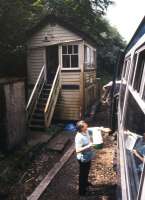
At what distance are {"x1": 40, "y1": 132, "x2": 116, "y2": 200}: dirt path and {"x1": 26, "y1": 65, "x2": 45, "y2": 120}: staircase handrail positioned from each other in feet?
14.4

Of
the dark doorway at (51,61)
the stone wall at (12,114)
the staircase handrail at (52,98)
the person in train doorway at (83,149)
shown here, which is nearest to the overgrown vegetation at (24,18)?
the dark doorway at (51,61)

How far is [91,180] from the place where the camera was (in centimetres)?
680

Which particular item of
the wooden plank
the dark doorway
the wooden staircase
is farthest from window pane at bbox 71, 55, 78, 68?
the wooden plank

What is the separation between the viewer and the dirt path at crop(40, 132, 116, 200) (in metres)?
6.12

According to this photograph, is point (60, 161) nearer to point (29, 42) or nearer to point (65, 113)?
point (65, 113)

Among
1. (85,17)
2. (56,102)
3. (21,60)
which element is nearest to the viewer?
(56,102)

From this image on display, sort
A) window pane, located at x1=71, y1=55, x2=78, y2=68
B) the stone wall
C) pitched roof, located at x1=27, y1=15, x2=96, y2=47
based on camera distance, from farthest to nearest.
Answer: window pane, located at x1=71, y1=55, x2=78, y2=68 → pitched roof, located at x1=27, y1=15, x2=96, y2=47 → the stone wall

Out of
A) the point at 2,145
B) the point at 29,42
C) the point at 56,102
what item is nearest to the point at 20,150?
the point at 2,145

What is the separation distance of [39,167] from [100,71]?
2319 centimetres

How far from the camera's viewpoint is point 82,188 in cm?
602

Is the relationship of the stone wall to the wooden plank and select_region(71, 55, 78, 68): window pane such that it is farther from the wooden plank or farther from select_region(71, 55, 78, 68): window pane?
select_region(71, 55, 78, 68): window pane

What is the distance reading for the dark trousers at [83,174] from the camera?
19.1 feet

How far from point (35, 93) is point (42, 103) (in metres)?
0.52

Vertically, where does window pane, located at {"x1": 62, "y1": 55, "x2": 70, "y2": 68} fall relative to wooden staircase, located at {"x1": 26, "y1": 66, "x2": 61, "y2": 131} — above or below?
above
